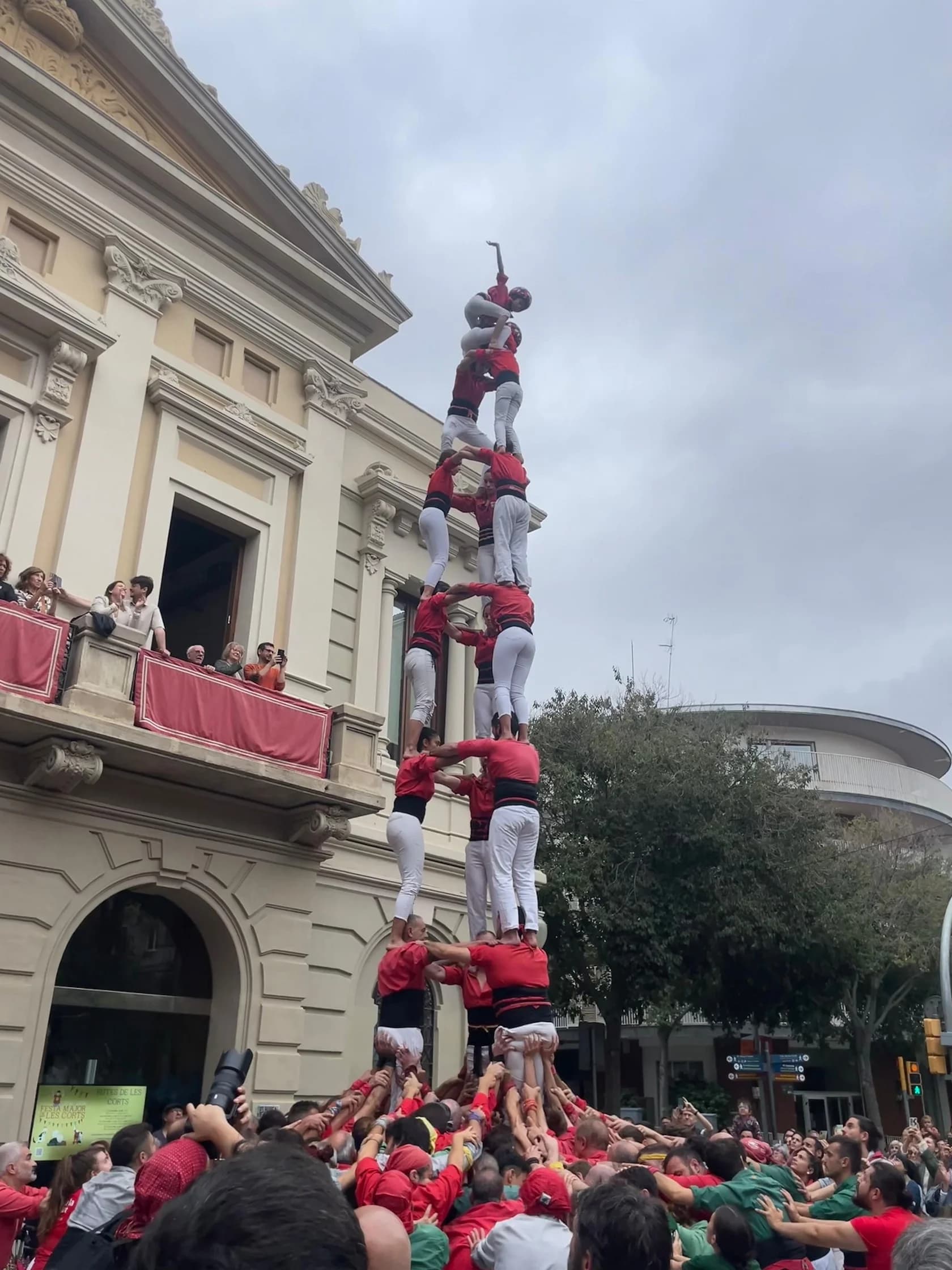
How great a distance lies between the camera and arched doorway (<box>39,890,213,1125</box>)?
12.5 meters

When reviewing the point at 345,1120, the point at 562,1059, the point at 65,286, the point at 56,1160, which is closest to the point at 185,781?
the point at 56,1160

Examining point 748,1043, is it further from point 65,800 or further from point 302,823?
point 65,800

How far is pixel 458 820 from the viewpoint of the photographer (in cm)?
1752

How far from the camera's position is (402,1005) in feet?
32.5

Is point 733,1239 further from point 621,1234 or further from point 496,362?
point 496,362

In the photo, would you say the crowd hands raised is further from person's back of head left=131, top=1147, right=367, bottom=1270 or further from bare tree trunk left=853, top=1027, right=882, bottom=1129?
bare tree trunk left=853, top=1027, right=882, bottom=1129

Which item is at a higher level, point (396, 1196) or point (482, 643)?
point (482, 643)

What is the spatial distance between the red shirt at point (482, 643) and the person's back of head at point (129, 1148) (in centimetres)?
700

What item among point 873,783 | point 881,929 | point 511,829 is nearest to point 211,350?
point 511,829

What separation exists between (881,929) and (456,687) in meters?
14.5

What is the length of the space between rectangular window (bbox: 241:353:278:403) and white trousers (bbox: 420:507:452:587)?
5.70 meters

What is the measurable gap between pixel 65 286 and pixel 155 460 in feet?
8.48

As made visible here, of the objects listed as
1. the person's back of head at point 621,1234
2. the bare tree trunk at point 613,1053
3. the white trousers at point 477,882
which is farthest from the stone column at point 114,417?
the bare tree trunk at point 613,1053

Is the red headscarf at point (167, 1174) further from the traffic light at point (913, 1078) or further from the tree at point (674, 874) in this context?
the traffic light at point (913, 1078)
